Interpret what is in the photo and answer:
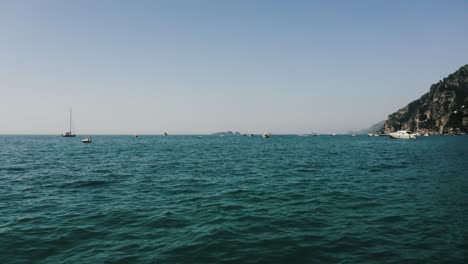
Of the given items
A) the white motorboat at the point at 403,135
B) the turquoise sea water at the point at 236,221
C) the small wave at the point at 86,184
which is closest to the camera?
the turquoise sea water at the point at 236,221

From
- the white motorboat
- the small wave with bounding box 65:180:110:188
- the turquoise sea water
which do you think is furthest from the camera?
the white motorboat

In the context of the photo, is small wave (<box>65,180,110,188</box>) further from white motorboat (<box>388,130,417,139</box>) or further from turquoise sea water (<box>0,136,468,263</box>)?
white motorboat (<box>388,130,417,139</box>)

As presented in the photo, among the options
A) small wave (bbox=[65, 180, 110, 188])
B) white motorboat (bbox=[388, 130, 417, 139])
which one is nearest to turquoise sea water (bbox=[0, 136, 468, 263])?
small wave (bbox=[65, 180, 110, 188])

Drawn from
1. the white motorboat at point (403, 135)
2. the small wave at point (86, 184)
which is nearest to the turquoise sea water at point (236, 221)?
the small wave at point (86, 184)

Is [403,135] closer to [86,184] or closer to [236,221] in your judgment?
[86,184]

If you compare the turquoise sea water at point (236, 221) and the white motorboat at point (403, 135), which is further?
the white motorboat at point (403, 135)

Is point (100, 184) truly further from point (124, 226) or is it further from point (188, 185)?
point (124, 226)

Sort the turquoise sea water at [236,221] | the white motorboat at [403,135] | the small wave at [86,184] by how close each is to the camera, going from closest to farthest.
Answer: the turquoise sea water at [236,221], the small wave at [86,184], the white motorboat at [403,135]

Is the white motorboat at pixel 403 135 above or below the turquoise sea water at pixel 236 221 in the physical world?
above

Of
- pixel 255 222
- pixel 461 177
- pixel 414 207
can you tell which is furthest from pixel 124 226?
pixel 461 177

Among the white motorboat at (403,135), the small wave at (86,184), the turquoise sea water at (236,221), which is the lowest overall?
the small wave at (86,184)

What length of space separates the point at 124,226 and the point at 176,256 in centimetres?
483

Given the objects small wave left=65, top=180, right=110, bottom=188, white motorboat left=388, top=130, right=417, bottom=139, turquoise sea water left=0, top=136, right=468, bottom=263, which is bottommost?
small wave left=65, top=180, right=110, bottom=188

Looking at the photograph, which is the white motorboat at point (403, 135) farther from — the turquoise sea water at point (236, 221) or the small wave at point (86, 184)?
the small wave at point (86, 184)
